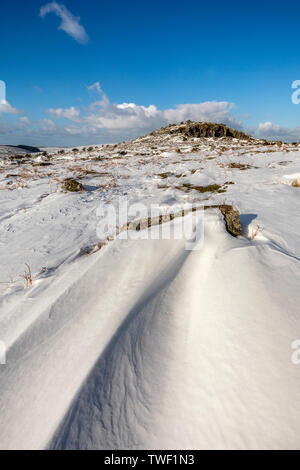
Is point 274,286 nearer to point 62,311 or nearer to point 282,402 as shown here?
point 282,402

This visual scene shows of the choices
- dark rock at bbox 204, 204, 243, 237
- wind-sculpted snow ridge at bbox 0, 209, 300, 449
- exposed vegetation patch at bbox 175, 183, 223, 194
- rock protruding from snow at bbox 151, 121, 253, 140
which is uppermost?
rock protruding from snow at bbox 151, 121, 253, 140

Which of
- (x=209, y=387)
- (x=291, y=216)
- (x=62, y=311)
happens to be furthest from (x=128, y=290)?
(x=291, y=216)

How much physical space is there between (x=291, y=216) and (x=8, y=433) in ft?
13.9

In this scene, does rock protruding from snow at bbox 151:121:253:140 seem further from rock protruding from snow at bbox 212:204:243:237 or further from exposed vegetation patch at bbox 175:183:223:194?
rock protruding from snow at bbox 212:204:243:237

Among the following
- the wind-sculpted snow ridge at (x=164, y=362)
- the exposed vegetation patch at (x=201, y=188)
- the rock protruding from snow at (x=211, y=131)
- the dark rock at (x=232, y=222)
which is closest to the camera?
the wind-sculpted snow ridge at (x=164, y=362)

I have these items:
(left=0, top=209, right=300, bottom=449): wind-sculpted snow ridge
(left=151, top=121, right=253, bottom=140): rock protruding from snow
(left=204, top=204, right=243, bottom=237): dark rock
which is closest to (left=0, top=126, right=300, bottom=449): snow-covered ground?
Result: (left=0, top=209, right=300, bottom=449): wind-sculpted snow ridge

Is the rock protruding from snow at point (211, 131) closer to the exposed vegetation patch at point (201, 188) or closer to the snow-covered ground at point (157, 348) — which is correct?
the exposed vegetation patch at point (201, 188)

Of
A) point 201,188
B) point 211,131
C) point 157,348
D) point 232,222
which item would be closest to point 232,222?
point 232,222

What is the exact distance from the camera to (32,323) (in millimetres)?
1672

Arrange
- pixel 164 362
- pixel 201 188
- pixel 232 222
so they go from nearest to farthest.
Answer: pixel 164 362, pixel 232 222, pixel 201 188

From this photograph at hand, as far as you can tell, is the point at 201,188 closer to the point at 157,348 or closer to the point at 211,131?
the point at 157,348

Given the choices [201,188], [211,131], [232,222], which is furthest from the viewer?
[211,131]

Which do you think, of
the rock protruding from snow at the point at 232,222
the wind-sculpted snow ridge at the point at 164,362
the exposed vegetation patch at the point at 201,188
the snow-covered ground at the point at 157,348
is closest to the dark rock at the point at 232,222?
the rock protruding from snow at the point at 232,222

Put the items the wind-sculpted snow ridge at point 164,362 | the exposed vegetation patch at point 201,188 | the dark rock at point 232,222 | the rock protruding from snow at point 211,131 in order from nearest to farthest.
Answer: the wind-sculpted snow ridge at point 164,362 → the dark rock at point 232,222 → the exposed vegetation patch at point 201,188 → the rock protruding from snow at point 211,131
